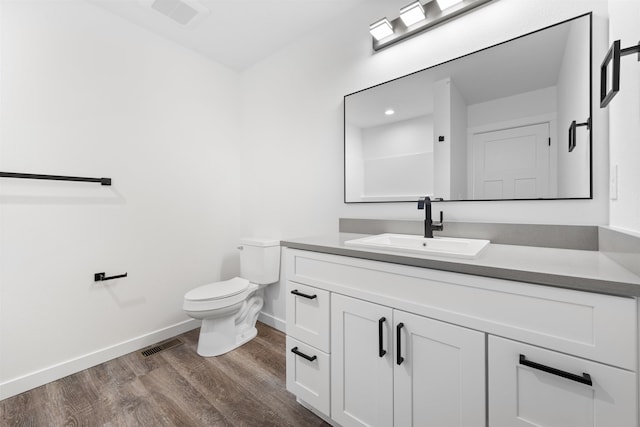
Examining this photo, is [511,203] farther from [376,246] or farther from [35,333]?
[35,333]

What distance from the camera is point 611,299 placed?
2.13 ft

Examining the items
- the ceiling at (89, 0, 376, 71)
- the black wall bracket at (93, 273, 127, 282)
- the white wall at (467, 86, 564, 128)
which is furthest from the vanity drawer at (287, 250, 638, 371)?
the ceiling at (89, 0, 376, 71)

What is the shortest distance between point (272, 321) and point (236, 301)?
530 millimetres

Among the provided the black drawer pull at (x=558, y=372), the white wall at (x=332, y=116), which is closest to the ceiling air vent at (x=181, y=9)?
the white wall at (x=332, y=116)

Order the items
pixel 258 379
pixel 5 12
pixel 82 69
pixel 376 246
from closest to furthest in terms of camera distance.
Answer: pixel 376 246
pixel 5 12
pixel 258 379
pixel 82 69

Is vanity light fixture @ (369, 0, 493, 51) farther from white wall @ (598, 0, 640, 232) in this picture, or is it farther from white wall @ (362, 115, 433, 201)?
white wall @ (598, 0, 640, 232)

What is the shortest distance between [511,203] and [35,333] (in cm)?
272

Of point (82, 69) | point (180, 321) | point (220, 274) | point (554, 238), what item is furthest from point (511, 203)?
point (82, 69)

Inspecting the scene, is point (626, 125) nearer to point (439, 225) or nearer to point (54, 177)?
point (439, 225)

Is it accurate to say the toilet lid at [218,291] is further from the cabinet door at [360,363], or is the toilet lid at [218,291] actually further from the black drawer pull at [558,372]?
the black drawer pull at [558,372]

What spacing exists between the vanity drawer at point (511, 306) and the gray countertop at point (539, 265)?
26 mm

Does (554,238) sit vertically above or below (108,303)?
above

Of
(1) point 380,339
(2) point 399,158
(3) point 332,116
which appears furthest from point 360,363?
(3) point 332,116

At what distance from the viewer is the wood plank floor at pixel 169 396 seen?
52.9 inches
